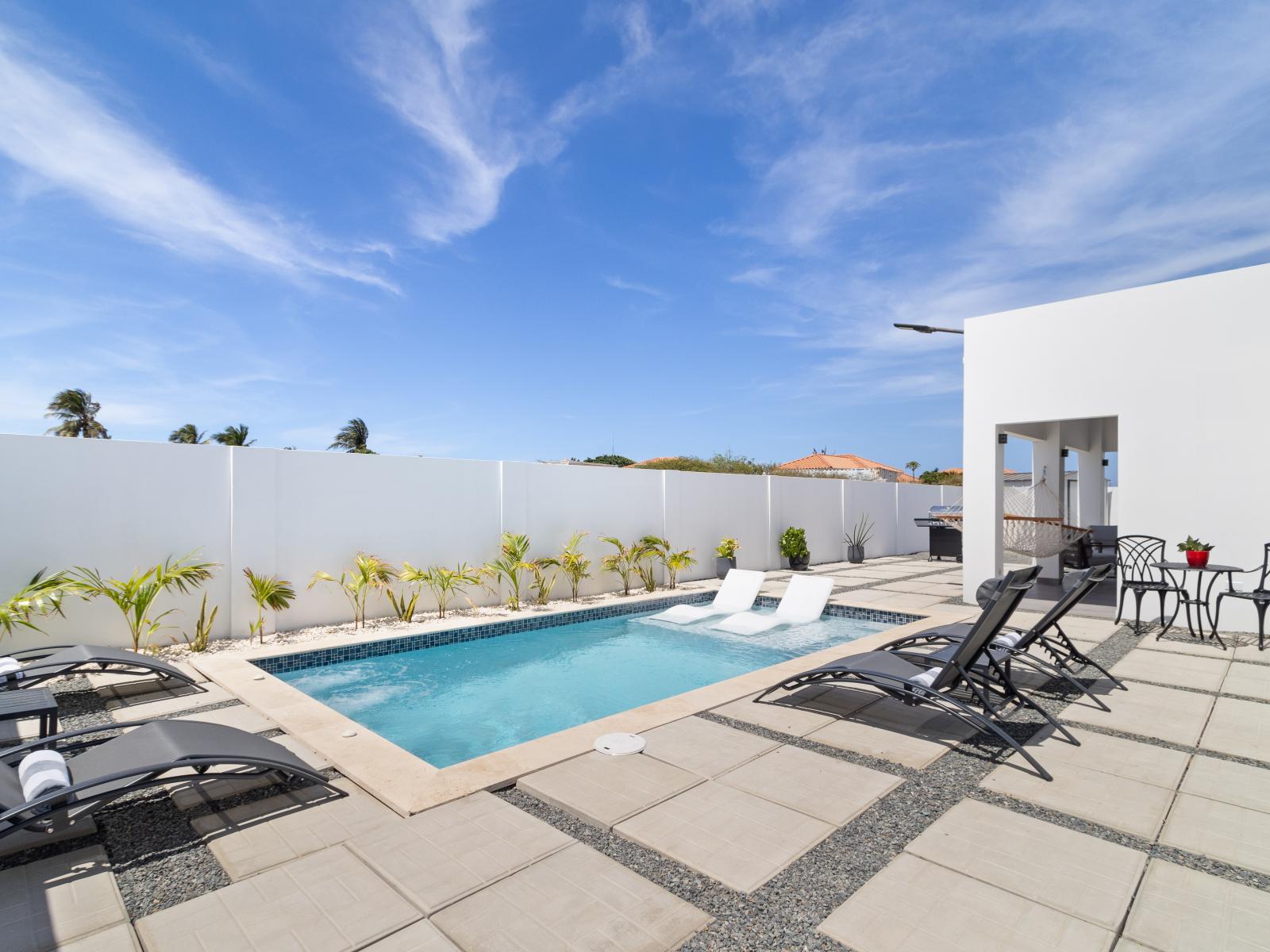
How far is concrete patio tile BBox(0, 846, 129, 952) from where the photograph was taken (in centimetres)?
210

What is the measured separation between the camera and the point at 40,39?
7195 millimetres

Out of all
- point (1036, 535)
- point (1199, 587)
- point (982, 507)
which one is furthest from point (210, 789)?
point (1036, 535)

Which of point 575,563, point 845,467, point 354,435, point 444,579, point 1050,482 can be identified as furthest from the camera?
point 354,435

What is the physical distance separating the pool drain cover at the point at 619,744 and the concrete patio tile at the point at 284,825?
122 centimetres

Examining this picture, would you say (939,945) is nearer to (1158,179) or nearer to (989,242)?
(1158,179)

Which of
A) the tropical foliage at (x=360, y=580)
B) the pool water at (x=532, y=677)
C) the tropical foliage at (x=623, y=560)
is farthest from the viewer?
the tropical foliage at (x=623, y=560)

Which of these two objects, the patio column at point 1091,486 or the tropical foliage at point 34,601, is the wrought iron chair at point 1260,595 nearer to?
the patio column at point 1091,486

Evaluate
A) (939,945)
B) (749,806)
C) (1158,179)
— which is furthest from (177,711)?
(1158,179)

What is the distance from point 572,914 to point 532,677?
4.69 metres

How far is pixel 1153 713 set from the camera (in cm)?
442

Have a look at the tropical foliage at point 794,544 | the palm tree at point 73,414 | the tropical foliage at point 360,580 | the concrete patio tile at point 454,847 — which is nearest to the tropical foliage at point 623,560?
the tropical foliage at point 360,580

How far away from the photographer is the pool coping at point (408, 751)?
10.8ft

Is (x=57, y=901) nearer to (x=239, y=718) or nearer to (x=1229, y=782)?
(x=239, y=718)

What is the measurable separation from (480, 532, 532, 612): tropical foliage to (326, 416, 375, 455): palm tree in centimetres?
4958
